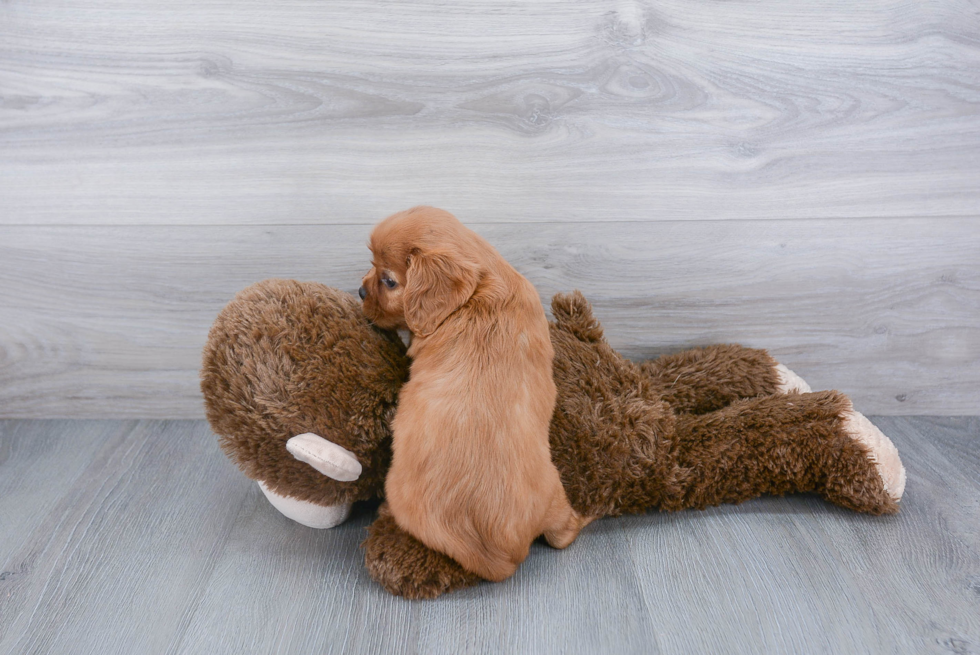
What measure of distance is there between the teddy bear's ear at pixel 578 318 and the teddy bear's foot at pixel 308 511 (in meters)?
0.55

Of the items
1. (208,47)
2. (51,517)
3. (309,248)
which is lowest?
(51,517)

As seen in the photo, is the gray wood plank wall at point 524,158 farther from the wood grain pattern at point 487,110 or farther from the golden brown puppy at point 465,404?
the golden brown puppy at point 465,404

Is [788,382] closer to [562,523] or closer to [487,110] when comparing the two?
[562,523]

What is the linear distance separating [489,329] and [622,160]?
1.85ft

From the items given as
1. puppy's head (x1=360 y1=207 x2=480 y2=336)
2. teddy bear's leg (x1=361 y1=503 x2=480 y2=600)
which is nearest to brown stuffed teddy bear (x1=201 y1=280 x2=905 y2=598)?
teddy bear's leg (x1=361 y1=503 x2=480 y2=600)

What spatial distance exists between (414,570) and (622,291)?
0.76m


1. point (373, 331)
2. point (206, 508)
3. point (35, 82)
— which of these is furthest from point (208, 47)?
point (206, 508)

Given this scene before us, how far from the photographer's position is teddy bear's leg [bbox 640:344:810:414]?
4.56 ft

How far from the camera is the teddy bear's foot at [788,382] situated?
1402 millimetres

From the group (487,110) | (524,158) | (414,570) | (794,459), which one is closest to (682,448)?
(794,459)

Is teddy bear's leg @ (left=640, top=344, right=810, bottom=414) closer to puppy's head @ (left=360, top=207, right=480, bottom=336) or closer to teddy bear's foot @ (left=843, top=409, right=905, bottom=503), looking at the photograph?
teddy bear's foot @ (left=843, top=409, right=905, bottom=503)

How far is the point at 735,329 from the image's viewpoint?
152cm

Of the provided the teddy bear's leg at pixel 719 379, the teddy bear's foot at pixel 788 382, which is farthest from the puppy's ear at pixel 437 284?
the teddy bear's foot at pixel 788 382

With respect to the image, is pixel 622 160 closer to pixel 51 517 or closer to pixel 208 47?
pixel 208 47
